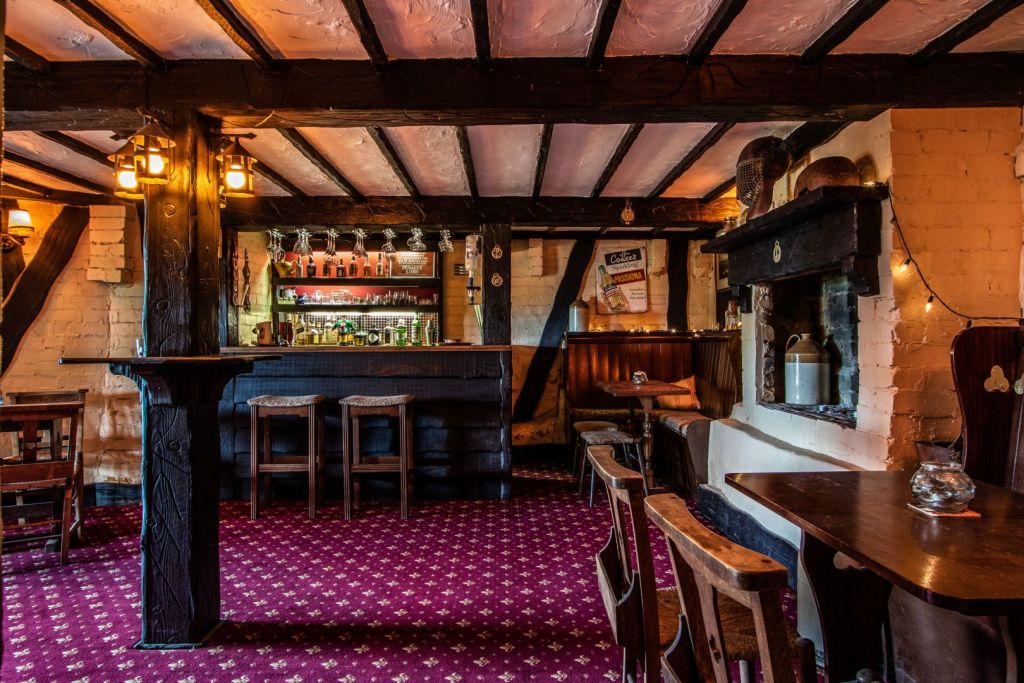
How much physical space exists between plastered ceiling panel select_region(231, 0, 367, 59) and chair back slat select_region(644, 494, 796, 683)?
227 cm

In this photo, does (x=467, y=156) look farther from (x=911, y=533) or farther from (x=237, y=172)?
(x=911, y=533)

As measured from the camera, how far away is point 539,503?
15.6ft

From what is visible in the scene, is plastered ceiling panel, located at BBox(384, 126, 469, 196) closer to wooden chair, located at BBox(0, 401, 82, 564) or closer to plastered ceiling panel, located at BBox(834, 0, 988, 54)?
plastered ceiling panel, located at BBox(834, 0, 988, 54)

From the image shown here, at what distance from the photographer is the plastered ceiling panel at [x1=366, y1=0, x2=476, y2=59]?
7.75ft

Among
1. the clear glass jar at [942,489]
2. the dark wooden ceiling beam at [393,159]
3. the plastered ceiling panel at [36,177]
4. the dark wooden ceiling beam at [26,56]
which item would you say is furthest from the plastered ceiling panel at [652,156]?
the plastered ceiling panel at [36,177]

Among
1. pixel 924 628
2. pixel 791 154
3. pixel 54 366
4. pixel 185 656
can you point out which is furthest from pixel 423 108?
pixel 54 366

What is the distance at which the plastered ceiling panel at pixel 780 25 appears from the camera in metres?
2.34

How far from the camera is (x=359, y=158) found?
4.33 meters

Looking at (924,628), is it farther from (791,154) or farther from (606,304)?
(606,304)

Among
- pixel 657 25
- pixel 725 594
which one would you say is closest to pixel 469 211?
pixel 657 25

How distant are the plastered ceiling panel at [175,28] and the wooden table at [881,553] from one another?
2.77m

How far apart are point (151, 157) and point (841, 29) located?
9.73ft

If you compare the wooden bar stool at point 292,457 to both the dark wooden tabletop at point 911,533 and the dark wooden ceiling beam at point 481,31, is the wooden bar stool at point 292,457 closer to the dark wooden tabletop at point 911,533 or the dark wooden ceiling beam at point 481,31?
the dark wooden ceiling beam at point 481,31

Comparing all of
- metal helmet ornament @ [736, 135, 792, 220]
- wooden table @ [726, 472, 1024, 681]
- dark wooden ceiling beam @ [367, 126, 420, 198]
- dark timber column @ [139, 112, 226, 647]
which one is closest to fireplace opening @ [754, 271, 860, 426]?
metal helmet ornament @ [736, 135, 792, 220]
